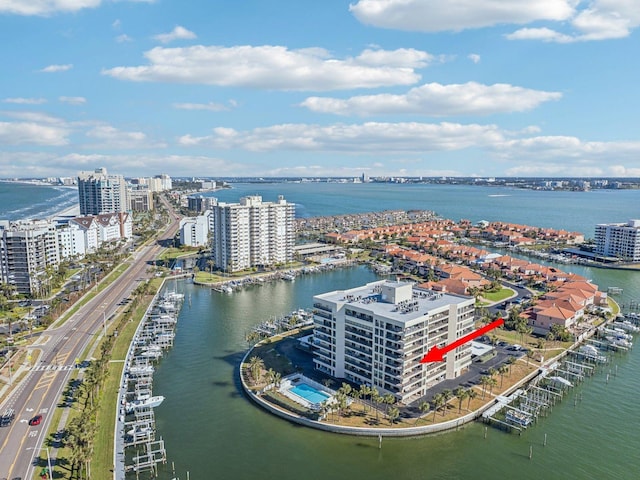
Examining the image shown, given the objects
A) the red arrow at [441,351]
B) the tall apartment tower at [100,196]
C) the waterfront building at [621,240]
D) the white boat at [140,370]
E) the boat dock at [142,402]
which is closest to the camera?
the boat dock at [142,402]

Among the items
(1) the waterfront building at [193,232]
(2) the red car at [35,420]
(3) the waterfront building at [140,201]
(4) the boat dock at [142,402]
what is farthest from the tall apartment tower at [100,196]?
(2) the red car at [35,420]

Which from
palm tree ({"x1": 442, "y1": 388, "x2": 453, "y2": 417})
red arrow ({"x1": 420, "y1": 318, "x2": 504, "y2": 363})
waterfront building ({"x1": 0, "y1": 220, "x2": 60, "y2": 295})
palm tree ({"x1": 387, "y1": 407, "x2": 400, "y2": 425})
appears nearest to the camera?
palm tree ({"x1": 387, "y1": 407, "x2": 400, "y2": 425})

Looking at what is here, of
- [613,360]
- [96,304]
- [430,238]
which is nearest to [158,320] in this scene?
[96,304]

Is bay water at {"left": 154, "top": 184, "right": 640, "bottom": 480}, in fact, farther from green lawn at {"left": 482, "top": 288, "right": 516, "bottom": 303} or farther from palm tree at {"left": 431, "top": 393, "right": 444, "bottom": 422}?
green lawn at {"left": 482, "top": 288, "right": 516, "bottom": 303}

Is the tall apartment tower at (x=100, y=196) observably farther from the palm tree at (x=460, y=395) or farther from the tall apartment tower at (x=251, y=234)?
the palm tree at (x=460, y=395)

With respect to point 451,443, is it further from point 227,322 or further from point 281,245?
point 281,245

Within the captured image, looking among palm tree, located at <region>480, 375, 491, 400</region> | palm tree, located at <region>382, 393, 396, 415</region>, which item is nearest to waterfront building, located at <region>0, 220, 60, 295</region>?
palm tree, located at <region>382, 393, 396, 415</region>
